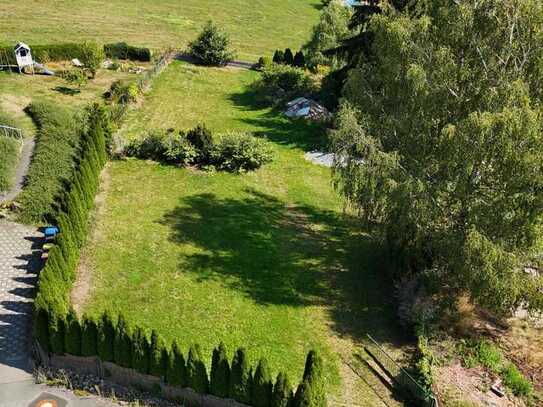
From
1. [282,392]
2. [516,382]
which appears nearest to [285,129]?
[516,382]

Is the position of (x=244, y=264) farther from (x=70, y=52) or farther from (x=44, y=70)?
(x=70, y=52)

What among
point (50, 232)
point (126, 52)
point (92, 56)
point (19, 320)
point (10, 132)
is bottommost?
point (19, 320)

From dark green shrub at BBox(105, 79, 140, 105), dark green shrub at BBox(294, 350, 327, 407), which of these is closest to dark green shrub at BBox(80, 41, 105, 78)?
dark green shrub at BBox(105, 79, 140, 105)

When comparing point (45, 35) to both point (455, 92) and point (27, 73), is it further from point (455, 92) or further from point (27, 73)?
point (455, 92)

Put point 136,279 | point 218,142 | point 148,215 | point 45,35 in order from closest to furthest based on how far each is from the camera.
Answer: point 136,279, point 148,215, point 218,142, point 45,35

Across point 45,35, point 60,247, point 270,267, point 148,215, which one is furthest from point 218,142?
point 45,35

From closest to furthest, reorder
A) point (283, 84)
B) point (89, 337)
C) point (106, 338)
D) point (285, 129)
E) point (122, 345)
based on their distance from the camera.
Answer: point (122, 345) < point (106, 338) < point (89, 337) < point (285, 129) < point (283, 84)

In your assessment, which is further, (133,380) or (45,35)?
(45,35)
